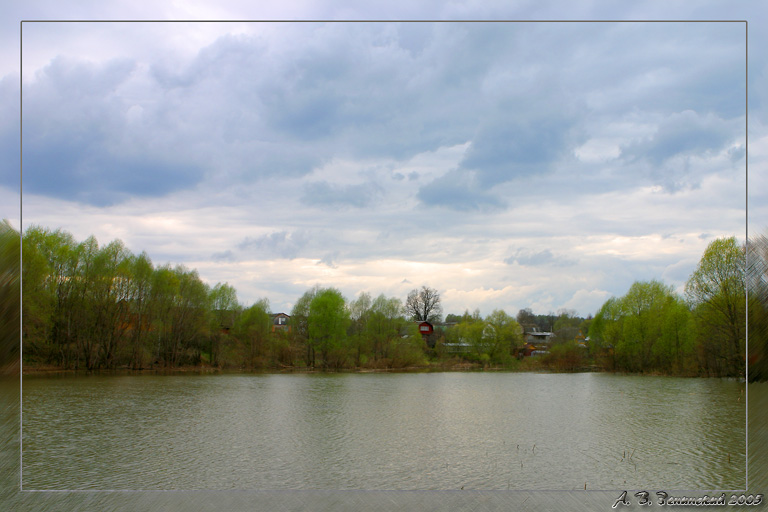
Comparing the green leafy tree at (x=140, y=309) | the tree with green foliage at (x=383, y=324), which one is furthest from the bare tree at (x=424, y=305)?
the green leafy tree at (x=140, y=309)

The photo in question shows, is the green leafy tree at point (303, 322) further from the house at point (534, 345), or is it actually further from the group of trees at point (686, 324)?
the group of trees at point (686, 324)

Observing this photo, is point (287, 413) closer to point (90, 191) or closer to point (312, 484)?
point (312, 484)

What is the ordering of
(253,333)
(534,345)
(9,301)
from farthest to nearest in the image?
(534,345), (253,333), (9,301)

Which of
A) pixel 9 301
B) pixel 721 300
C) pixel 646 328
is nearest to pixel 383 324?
pixel 646 328

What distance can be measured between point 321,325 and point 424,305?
7032mm

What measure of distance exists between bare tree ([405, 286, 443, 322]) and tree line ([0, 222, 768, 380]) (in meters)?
0.08

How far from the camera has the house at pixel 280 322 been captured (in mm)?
33125

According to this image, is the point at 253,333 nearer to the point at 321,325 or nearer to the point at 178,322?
the point at 178,322

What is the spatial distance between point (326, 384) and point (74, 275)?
1441 cm

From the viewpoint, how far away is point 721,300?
59.7 ft

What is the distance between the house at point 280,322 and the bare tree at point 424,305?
25.3ft

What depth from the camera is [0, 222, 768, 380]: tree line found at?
2081 cm

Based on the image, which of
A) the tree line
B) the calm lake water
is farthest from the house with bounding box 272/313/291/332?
the calm lake water

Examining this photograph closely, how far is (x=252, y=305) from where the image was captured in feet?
115
